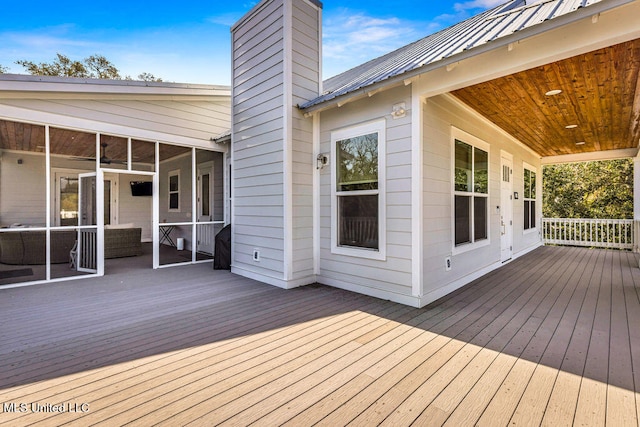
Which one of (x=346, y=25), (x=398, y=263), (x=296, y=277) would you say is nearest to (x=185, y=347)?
(x=296, y=277)

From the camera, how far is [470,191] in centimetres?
508

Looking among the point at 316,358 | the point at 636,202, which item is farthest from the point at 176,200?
the point at 636,202

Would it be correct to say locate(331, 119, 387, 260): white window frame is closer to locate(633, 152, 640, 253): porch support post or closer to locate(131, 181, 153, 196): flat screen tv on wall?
locate(633, 152, 640, 253): porch support post

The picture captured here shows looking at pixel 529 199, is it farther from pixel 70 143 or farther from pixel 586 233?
pixel 70 143

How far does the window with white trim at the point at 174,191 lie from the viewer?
370 inches

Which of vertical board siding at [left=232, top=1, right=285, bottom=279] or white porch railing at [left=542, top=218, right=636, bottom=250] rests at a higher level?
vertical board siding at [left=232, top=1, right=285, bottom=279]

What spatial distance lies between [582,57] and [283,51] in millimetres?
3737

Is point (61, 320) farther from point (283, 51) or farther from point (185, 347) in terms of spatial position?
point (283, 51)

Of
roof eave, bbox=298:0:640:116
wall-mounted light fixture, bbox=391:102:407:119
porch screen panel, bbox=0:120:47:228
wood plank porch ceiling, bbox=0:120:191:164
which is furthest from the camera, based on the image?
porch screen panel, bbox=0:120:47:228

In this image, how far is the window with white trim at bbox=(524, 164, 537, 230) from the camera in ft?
26.9

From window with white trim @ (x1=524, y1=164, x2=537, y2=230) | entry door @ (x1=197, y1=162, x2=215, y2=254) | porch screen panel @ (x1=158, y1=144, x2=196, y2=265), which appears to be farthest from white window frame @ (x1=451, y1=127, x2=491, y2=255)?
porch screen panel @ (x1=158, y1=144, x2=196, y2=265)

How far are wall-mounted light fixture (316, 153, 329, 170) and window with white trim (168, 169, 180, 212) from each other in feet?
20.2

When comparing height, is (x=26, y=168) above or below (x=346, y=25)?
below

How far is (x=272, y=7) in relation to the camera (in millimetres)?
4957
